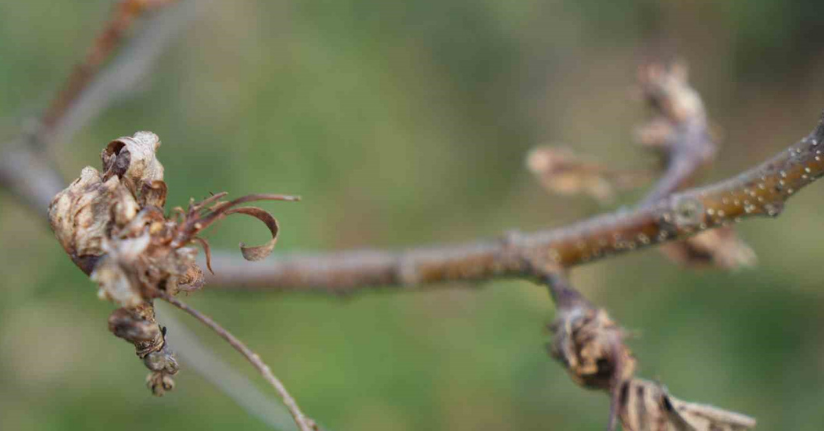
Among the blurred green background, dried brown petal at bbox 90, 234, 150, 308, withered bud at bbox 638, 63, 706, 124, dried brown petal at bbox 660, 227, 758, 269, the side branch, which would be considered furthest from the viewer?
the blurred green background

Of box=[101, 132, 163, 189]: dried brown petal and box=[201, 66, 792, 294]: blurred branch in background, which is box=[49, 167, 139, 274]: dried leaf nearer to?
box=[101, 132, 163, 189]: dried brown petal

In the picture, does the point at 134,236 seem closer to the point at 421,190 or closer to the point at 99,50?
the point at 99,50

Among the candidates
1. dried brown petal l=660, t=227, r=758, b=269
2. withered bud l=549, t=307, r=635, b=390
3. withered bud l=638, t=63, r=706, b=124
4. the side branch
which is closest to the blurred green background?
the side branch

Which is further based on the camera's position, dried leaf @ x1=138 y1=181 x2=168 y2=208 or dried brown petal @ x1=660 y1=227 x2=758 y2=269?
dried brown petal @ x1=660 y1=227 x2=758 y2=269

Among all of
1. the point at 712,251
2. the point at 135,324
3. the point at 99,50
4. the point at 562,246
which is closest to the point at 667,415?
the point at 562,246

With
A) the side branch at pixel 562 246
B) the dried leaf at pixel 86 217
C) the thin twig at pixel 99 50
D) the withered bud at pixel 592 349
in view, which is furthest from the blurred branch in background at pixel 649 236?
the dried leaf at pixel 86 217

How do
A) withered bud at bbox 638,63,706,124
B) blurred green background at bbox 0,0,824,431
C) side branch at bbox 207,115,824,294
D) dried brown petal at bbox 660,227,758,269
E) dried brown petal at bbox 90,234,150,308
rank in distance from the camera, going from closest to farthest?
dried brown petal at bbox 90,234,150,308
side branch at bbox 207,115,824,294
dried brown petal at bbox 660,227,758,269
withered bud at bbox 638,63,706,124
blurred green background at bbox 0,0,824,431

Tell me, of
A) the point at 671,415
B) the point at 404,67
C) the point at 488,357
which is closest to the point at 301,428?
the point at 671,415
